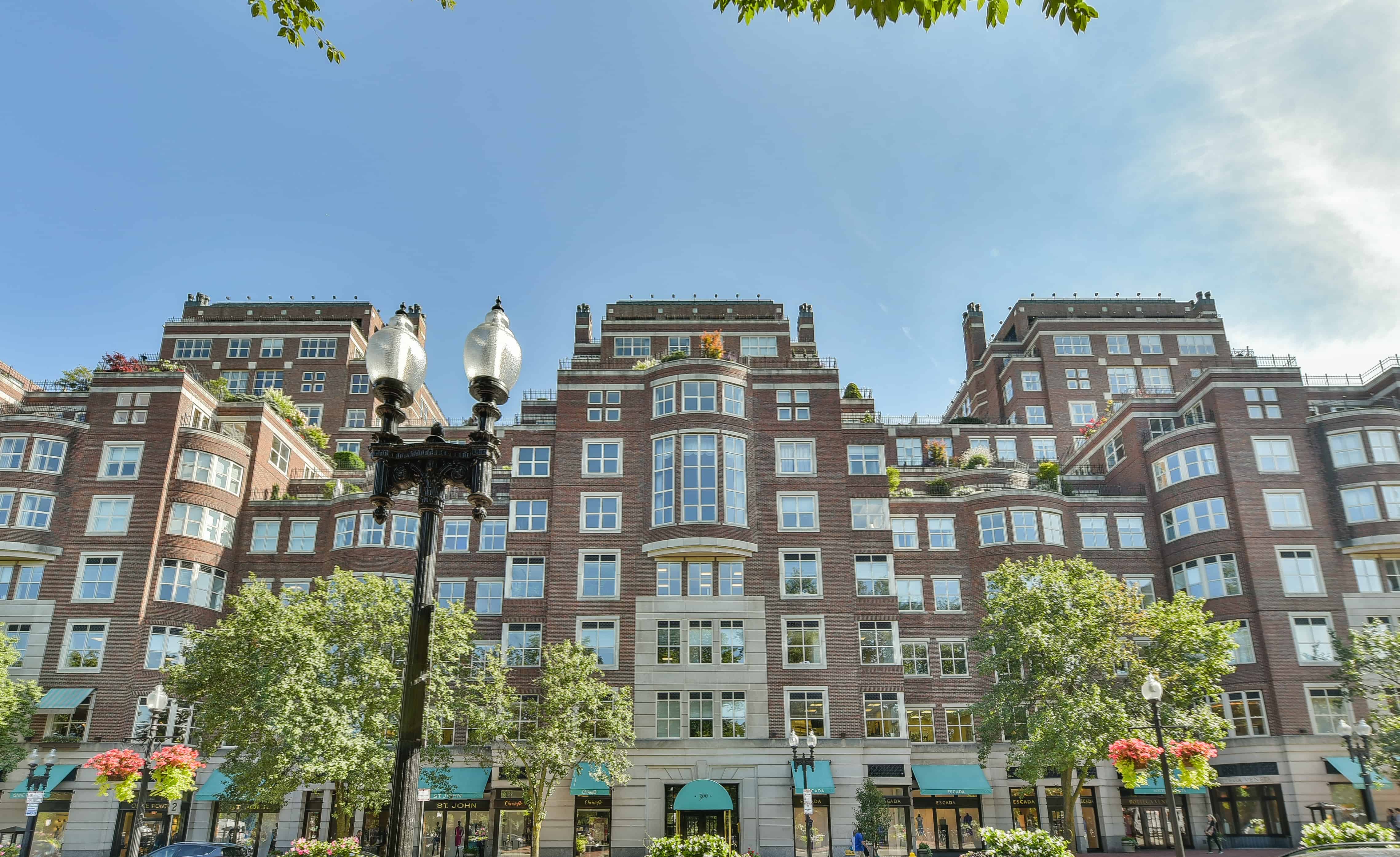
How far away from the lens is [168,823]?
145ft

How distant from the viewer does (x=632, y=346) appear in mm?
65375

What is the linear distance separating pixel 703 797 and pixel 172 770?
2324 centimetres

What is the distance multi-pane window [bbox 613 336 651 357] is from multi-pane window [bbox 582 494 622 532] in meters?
18.2

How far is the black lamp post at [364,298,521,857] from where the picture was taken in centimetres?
912

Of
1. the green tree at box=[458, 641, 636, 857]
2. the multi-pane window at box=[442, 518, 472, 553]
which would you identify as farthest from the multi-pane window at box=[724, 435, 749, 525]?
the multi-pane window at box=[442, 518, 472, 553]

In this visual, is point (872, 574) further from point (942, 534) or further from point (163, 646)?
→ point (163, 646)

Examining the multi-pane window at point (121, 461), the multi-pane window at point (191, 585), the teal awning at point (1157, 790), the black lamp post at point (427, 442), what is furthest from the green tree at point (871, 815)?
the multi-pane window at point (121, 461)

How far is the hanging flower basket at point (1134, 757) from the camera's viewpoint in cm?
2422

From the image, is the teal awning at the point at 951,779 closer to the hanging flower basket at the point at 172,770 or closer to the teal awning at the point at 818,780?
the teal awning at the point at 818,780

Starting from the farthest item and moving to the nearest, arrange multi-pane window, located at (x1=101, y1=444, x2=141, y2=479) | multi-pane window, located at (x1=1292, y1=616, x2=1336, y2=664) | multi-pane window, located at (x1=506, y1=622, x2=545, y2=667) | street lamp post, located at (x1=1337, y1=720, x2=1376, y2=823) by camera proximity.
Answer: multi-pane window, located at (x1=101, y1=444, x2=141, y2=479)
multi-pane window, located at (x1=506, y1=622, x2=545, y2=667)
multi-pane window, located at (x1=1292, y1=616, x2=1336, y2=664)
street lamp post, located at (x1=1337, y1=720, x2=1376, y2=823)

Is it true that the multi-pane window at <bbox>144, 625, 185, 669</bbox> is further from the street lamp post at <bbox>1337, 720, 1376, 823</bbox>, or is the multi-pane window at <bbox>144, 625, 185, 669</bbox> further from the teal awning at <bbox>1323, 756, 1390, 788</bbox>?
the teal awning at <bbox>1323, 756, 1390, 788</bbox>

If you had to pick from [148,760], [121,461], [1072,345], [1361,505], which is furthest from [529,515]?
[1072,345]

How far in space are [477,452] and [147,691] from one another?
44520mm

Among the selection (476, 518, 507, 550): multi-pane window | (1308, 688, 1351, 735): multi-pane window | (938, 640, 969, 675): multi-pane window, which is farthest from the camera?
(476, 518, 507, 550): multi-pane window
